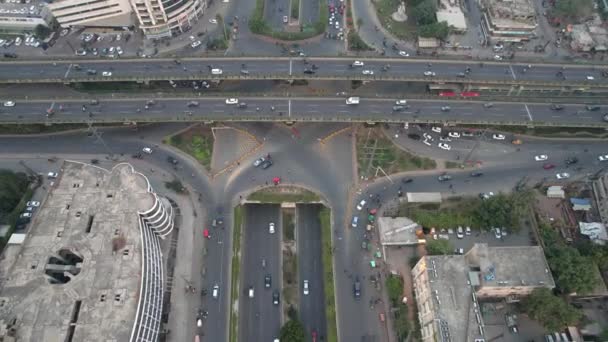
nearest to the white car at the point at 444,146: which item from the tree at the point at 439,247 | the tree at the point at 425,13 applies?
the tree at the point at 439,247

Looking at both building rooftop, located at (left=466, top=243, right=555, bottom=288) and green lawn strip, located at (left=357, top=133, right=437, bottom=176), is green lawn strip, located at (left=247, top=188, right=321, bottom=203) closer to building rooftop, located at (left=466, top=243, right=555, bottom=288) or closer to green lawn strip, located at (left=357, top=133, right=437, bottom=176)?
green lawn strip, located at (left=357, top=133, right=437, bottom=176)

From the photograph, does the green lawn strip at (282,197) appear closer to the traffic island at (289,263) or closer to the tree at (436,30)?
the traffic island at (289,263)

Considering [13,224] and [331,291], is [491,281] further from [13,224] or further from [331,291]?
[13,224]

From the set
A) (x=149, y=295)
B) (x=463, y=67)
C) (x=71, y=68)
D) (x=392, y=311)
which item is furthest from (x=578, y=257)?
(x=71, y=68)

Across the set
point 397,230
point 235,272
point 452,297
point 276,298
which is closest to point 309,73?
point 397,230

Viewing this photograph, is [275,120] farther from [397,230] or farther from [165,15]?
[165,15]
